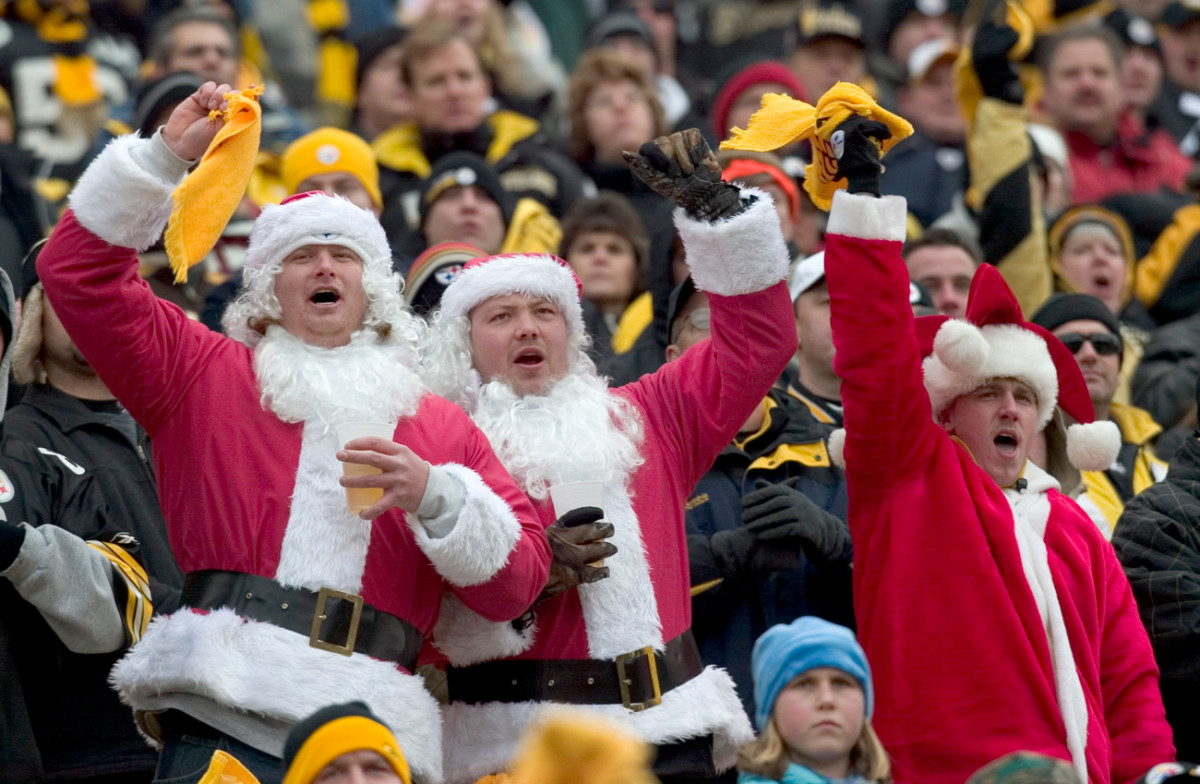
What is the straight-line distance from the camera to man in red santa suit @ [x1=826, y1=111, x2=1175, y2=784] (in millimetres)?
4828

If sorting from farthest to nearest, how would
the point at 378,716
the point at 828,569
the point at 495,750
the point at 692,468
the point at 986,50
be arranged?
the point at 986,50
the point at 828,569
the point at 692,468
the point at 495,750
the point at 378,716

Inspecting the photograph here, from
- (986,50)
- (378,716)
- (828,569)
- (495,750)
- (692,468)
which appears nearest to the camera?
(378,716)

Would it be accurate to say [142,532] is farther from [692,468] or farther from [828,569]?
[828,569]

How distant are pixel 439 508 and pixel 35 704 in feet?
4.75

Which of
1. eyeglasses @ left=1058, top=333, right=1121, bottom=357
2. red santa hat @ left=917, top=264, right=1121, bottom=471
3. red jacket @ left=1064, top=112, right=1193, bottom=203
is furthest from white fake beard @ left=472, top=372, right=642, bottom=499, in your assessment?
red jacket @ left=1064, top=112, right=1193, bottom=203

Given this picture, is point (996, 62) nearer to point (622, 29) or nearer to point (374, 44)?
point (622, 29)

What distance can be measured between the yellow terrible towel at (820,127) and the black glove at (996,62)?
11.9ft

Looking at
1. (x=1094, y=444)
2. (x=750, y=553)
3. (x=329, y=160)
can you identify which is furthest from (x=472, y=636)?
(x=329, y=160)

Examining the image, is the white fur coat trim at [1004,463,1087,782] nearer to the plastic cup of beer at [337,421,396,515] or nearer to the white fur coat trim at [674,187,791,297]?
the white fur coat trim at [674,187,791,297]

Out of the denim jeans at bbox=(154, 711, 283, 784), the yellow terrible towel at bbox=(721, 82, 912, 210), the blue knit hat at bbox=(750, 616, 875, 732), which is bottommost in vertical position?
the denim jeans at bbox=(154, 711, 283, 784)

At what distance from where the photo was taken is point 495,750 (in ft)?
15.7

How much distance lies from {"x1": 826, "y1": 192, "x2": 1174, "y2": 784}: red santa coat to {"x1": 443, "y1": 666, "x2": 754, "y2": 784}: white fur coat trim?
46 centimetres

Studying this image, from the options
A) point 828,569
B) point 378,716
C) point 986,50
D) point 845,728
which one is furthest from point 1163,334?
point 378,716

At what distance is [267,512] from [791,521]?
5.76 ft
